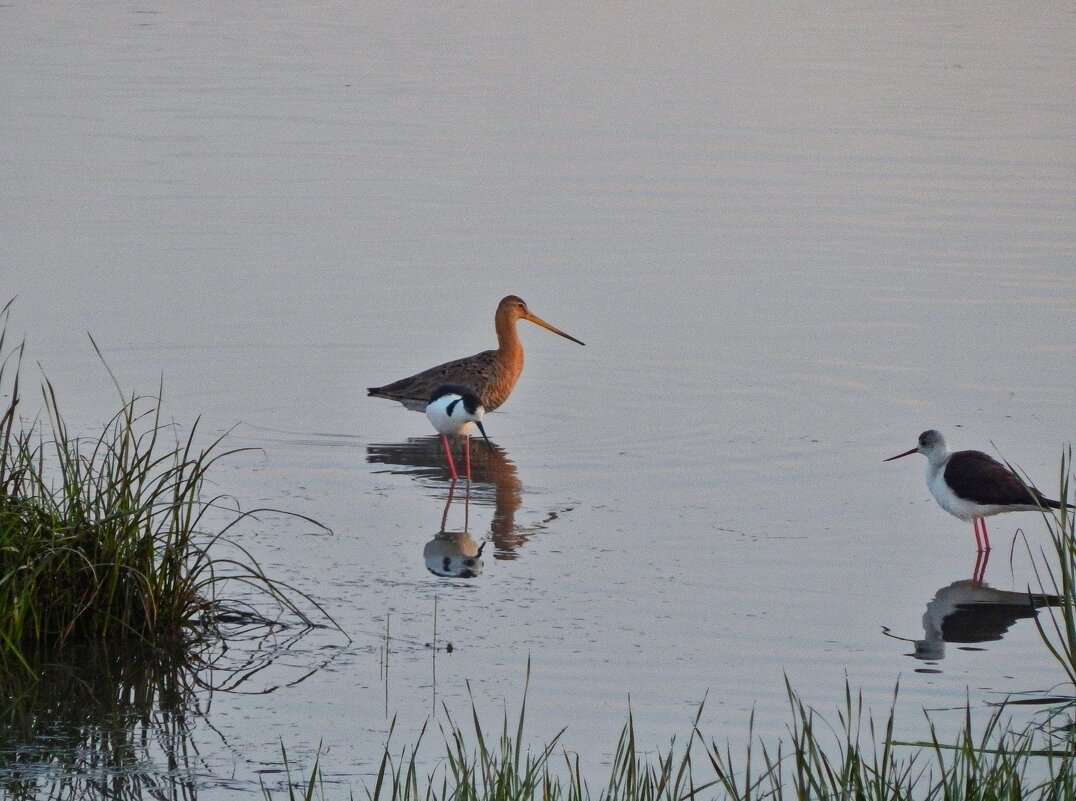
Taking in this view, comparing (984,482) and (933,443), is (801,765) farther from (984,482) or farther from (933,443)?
(933,443)

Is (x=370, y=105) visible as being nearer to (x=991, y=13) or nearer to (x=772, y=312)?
(x=772, y=312)

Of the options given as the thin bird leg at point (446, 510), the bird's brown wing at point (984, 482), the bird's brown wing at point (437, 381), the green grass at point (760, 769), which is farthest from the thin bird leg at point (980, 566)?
the bird's brown wing at point (437, 381)

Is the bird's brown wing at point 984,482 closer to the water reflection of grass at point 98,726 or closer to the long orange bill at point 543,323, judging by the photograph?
the water reflection of grass at point 98,726

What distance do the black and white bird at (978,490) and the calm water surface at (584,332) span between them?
199 millimetres

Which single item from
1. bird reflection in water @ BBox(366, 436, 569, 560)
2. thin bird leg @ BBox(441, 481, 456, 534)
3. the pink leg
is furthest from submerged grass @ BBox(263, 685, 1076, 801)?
the pink leg

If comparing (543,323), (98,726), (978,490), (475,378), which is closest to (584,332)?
(543,323)

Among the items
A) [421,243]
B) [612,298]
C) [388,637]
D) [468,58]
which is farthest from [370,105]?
[388,637]

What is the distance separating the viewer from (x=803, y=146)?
19969mm

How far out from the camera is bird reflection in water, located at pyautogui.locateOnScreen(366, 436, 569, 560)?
8578mm

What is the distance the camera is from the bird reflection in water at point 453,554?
791 centimetres

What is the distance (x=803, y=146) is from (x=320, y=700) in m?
14.9

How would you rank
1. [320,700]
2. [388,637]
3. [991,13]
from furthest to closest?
[991,13] → [388,637] → [320,700]

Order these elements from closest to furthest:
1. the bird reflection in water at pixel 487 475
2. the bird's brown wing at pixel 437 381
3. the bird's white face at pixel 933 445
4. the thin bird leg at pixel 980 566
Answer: the thin bird leg at pixel 980 566
the bird reflection in water at pixel 487 475
the bird's white face at pixel 933 445
the bird's brown wing at pixel 437 381

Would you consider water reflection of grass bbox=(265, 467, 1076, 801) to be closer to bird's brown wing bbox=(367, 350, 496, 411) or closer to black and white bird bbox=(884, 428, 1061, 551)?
black and white bird bbox=(884, 428, 1061, 551)
